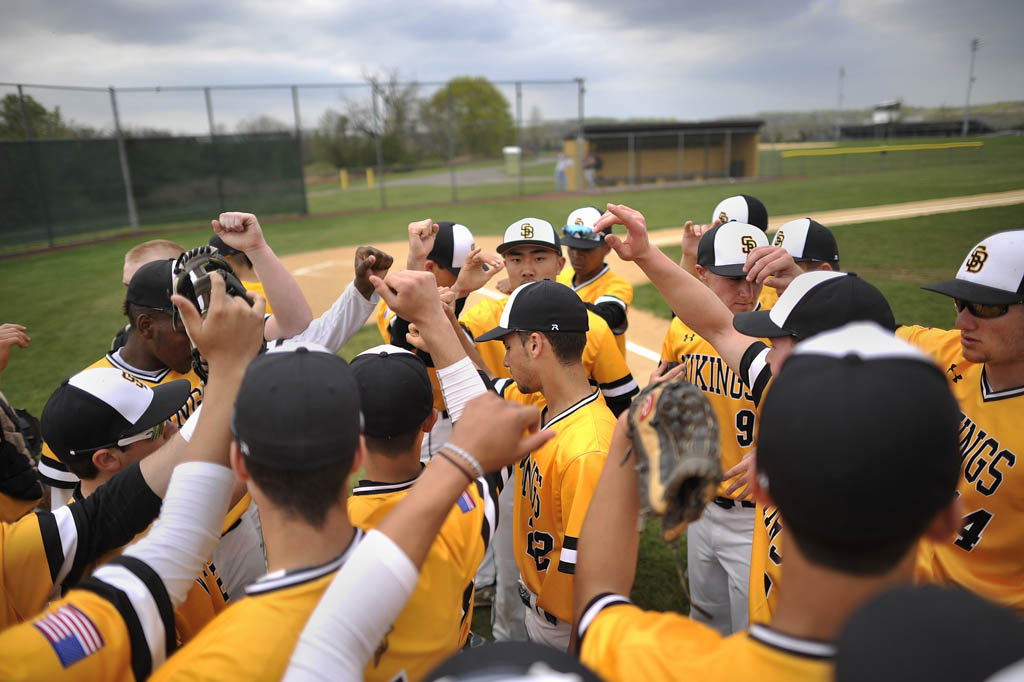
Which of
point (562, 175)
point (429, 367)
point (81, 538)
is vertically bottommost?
point (429, 367)

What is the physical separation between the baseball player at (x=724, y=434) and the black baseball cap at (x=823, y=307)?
64 cm

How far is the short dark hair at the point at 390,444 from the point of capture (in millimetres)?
2021

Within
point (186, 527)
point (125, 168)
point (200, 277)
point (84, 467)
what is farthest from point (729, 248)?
point (125, 168)

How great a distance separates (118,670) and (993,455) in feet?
9.36

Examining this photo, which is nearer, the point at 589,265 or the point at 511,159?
the point at 589,265

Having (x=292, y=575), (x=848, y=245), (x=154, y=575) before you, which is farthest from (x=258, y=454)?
(x=848, y=245)

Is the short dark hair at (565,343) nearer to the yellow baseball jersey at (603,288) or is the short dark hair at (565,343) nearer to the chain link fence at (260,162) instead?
the yellow baseball jersey at (603,288)

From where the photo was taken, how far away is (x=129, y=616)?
137cm

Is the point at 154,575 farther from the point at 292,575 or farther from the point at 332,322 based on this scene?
the point at 332,322

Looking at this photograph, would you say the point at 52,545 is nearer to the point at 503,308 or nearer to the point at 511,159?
the point at 503,308

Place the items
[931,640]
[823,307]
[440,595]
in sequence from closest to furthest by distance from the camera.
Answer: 1. [931,640]
2. [440,595]
3. [823,307]

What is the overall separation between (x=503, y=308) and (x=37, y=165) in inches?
762

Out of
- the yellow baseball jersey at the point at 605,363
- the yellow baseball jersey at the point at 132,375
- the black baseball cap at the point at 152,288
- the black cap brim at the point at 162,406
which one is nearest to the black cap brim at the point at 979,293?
the yellow baseball jersey at the point at 605,363

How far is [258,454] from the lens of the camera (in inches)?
53.6
